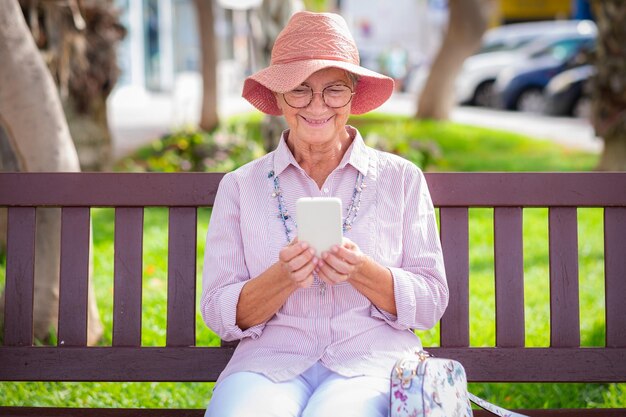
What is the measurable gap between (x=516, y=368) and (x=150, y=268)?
366 centimetres

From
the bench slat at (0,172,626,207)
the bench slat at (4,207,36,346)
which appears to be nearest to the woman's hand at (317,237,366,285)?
the bench slat at (0,172,626,207)

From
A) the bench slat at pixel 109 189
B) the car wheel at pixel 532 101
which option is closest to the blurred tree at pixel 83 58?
the bench slat at pixel 109 189

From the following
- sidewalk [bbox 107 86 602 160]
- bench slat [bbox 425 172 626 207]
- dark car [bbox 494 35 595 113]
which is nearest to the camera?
bench slat [bbox 425 172 626 207]

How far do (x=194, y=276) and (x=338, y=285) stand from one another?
66cm

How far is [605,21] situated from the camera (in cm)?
980

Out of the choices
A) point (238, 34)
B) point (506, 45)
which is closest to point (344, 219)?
point (506, 45)

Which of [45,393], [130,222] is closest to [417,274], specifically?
[130,222]

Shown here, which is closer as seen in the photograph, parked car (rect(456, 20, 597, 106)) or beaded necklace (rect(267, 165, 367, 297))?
beaded necklace (rect(267, 165, 367, 297))

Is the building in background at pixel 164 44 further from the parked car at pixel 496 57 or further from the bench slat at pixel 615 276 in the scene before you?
the bench slat at pixel 615 276

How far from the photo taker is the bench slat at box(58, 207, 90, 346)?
3.45m

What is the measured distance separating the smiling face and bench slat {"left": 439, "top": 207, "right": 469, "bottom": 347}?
61 cm

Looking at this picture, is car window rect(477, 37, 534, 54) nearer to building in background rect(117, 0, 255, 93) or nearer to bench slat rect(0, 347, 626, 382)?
building in background rect(117, 0, 255, 93)

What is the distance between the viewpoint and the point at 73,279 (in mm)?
3457

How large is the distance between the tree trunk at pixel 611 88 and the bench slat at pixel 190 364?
657cm
